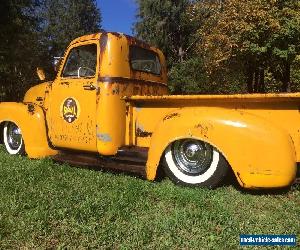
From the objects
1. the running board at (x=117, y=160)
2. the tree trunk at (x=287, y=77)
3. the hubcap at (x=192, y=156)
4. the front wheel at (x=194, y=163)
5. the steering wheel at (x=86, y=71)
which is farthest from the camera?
the tree trunk at (x=287, y=77)

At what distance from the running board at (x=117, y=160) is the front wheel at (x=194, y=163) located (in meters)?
0.41

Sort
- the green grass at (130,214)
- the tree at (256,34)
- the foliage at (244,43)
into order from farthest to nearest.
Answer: the foliage at (244,43)
the tree at (256,34)
the green grass at (130,214)

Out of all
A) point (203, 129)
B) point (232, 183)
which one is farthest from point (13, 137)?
point (232, 183)

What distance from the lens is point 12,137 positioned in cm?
740

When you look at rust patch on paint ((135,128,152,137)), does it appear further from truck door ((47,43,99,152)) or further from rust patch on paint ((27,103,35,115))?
rust patch on paint ((27,103,35,115))

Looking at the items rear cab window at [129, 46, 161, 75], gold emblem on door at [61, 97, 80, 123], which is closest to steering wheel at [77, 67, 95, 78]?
gold emblem on door at [61, 97, 80, 123]

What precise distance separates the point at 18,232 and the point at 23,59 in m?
18.1

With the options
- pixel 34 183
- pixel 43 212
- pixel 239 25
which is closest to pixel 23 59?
pixel 239 25

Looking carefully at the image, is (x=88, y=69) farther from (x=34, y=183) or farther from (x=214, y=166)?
(x=214, y=166)

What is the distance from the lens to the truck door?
19.3 ft

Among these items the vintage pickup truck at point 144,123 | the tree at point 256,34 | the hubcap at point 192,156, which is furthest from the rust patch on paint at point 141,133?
the tree at point 256,34

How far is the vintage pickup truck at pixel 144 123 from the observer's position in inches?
175

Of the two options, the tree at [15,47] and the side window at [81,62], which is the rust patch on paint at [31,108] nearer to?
the side window at [81,62]

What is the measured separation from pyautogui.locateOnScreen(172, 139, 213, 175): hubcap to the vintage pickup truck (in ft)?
0.04
